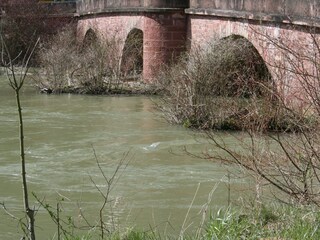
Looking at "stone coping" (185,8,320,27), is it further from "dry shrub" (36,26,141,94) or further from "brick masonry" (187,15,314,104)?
"dry shrub" (36,26,141,94)

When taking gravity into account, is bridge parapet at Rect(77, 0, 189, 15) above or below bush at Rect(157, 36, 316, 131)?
above

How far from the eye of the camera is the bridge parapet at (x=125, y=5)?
22.5 metres

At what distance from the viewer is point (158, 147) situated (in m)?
13.5

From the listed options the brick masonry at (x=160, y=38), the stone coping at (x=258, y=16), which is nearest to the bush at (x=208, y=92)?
the stone coping at (x=258, y=16)

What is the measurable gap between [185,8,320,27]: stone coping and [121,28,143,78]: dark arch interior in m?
2.11

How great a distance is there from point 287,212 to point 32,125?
34.2ft

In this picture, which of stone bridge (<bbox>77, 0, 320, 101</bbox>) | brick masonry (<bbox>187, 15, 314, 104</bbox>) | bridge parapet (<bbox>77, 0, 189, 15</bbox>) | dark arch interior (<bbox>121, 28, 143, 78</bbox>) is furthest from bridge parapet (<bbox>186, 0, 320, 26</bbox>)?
dark arch interior (<bbox>121, 28, 143, 78</bbox>)

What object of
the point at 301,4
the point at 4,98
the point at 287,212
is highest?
the point at 301,4

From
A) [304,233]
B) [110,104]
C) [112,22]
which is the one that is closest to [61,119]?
[110,104]

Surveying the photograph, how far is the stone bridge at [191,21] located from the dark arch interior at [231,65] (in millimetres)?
307

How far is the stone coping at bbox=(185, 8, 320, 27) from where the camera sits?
1401cm

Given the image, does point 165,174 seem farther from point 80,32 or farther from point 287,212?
point 80,32

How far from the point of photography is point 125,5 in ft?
83.7

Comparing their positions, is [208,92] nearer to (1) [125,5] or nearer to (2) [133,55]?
(2) [133,55]
